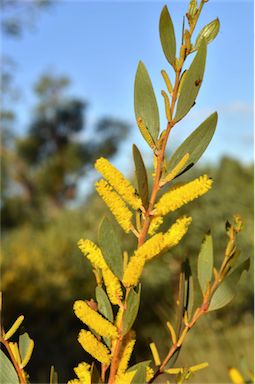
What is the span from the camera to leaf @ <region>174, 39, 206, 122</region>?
36 centimetres

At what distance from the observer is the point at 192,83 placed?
1.20ft

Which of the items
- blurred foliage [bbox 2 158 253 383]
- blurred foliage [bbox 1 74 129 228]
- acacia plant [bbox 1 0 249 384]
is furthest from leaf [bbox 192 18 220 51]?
blurred foliage [bbox 1 74 129 228]

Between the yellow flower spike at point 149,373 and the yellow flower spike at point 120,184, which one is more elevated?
the yellow flower spike at point 120,184

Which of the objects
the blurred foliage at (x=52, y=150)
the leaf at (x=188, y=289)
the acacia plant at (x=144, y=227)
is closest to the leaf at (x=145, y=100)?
the acacia plant at (x=144, y=227)

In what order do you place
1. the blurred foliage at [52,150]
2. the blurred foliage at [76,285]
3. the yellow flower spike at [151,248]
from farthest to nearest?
the blurred foliage at [52,150]
the blurred foliage at [76,285]
the yellow flower spike at [151,248]

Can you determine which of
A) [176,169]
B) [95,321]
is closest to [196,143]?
[176,169]

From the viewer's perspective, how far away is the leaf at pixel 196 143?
375 mm

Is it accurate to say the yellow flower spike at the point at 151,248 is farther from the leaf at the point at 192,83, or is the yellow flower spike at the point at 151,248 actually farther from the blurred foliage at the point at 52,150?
the blurred foliage at the point at 52,150

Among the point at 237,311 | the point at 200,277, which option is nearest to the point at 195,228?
the point at 237,311

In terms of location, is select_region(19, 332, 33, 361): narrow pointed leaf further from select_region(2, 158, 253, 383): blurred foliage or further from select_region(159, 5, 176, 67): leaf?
select_region(2, 158, 253, 383): blurred foliage

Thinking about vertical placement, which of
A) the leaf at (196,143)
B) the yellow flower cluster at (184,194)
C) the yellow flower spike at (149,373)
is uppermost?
the leaf at (196,143)

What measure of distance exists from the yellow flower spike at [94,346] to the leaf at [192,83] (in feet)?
0.47

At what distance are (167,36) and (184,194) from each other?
0.33 ft

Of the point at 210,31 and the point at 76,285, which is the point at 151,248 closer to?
the point at 210,31
